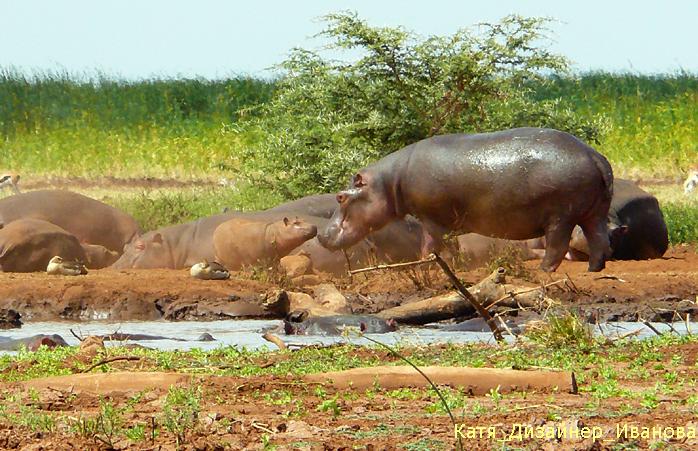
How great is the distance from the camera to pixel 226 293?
1299 cm

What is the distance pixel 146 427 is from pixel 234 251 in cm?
952

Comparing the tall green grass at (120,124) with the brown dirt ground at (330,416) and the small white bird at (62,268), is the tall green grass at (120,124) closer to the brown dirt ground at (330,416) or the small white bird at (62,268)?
the small white bird at (62,268)

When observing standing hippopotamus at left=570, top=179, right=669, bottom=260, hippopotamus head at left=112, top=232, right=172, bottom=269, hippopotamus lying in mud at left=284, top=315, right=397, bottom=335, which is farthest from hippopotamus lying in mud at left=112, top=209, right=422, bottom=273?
hippopotamus lying in mud at left=284, top=315, right=397, bottom=335

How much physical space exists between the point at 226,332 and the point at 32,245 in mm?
4082

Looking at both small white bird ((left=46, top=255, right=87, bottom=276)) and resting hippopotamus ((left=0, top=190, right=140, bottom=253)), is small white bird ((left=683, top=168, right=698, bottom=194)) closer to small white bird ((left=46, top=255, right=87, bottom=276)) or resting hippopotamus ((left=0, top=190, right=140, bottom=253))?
resting hippopotamus ((left=0, top=190, right=140, bottom=253))

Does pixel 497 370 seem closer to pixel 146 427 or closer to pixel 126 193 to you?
pixel 146 427

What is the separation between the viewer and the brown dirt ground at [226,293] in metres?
12.6

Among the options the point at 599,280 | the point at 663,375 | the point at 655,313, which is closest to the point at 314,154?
the point at 599,280

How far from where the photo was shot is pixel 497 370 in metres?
6.67

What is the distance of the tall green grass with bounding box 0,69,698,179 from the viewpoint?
101 feet

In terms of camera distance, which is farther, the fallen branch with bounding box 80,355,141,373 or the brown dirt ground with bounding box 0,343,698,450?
the fallen branch with bounding box 80,355,141,373

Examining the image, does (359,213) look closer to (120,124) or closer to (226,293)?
(226,293)

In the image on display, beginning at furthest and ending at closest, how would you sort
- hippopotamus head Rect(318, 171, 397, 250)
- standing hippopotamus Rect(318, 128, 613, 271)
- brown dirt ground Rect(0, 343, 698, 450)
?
1. hippopotamus head Rect(318, 171, 397, 250)
2. standing hippopotamus Rect(318, 128, 613, 271)
3. brown dirt ground Rect(0, 343, 698, 450)

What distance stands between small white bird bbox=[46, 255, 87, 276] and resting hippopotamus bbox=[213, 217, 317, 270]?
5.49 feet
